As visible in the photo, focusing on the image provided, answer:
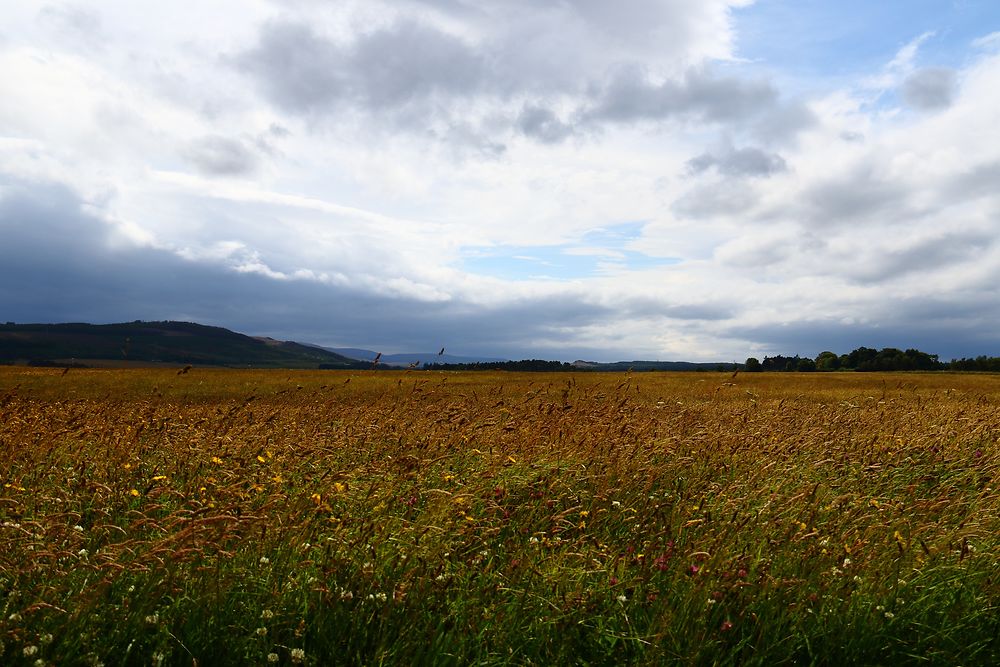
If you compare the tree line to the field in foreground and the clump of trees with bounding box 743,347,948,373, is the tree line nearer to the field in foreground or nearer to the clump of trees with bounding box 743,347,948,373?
the clump of trees with bounding box 743,347,948,373

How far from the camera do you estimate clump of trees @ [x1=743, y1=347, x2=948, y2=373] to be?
102 m

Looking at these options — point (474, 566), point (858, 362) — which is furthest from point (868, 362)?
point (474, 566)

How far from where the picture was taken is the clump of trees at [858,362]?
335 feet

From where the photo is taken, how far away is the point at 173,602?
4.01 m

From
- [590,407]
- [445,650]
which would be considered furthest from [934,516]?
[590,407]

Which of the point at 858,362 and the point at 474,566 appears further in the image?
the point at 858,362

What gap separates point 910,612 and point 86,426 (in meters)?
11.6

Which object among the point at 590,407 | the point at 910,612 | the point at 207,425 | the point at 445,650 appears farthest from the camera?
the point at 590,407

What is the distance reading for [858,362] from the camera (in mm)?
110812

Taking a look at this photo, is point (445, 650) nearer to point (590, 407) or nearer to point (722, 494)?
point (722, 494)

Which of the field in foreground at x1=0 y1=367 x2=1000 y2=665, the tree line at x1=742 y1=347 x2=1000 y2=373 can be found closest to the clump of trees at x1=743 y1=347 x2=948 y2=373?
the tree line at x1=742 y1=347 x2=1000 y2=373

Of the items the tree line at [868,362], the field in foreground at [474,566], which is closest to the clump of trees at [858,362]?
the tree line at [868,362]

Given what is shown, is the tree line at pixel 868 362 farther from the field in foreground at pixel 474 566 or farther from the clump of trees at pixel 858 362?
the field in foreground at pixel 474 566

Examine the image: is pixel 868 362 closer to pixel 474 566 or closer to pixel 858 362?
pixel 858 362
